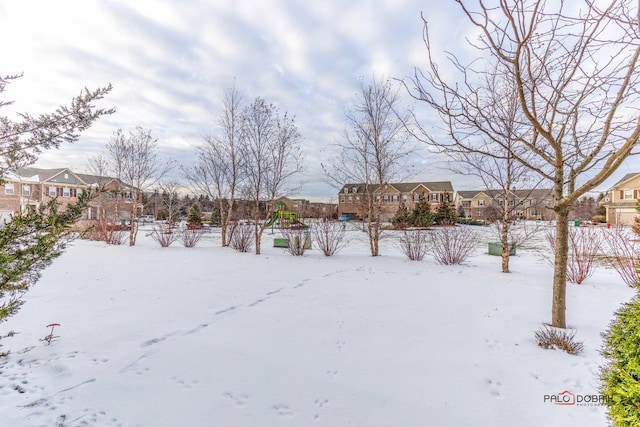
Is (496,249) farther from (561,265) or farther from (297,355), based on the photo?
(297,355)

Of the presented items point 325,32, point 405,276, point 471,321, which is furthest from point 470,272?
point 325,32

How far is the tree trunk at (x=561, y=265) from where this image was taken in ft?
12.3

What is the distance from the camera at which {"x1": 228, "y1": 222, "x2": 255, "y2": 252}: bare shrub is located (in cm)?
1173

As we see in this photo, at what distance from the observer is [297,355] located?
131 inches

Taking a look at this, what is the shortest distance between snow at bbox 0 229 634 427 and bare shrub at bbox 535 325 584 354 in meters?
0.10

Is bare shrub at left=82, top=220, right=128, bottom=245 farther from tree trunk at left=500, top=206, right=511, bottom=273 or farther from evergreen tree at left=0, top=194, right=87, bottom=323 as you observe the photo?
tree trunk at left=500, top=206, right=511, bottom=273

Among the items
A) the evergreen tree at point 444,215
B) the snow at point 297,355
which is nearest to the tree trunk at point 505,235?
the snow at point 297,355

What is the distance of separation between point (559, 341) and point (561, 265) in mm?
978

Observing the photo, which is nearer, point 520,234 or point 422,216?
point 520,234

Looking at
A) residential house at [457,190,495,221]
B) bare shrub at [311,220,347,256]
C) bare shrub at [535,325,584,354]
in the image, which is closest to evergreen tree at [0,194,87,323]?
bare shrub at [535,325,584,354]

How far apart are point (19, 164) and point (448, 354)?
4786 mm

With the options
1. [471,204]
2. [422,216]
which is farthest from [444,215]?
[471,204]

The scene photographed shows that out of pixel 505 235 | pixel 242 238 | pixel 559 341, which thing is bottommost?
pixel 559 341

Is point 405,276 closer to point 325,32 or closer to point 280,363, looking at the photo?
point 280,363
